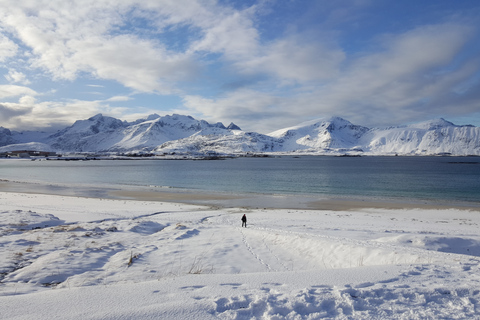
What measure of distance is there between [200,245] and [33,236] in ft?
28.3

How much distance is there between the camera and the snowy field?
5434mm

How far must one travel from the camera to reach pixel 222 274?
7.38 meters

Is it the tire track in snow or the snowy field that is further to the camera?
the tire track in snow

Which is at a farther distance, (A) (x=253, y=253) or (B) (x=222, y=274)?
(A) (x=253, y=253)

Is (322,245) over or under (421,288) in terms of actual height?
under

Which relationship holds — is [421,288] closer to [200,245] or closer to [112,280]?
[112,280]

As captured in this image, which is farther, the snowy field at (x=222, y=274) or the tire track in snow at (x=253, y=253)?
the tire track in snow at (x=253, y=253)

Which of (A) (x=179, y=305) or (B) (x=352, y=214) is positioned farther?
(B) (x=352, y=214)

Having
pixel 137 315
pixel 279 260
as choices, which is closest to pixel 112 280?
pixel 137 315

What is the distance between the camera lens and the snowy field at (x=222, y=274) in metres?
5.43

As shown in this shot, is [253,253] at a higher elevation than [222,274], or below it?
below

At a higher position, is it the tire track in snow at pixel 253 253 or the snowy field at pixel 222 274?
the snowy field at pixel 222 274

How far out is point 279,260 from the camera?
12.2 meters

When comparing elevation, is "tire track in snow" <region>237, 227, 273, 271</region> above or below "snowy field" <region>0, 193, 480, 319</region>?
below
